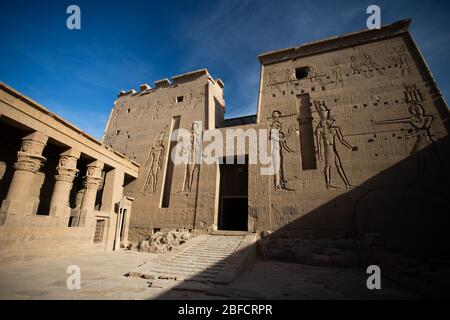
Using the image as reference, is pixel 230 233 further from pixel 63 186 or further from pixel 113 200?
pixel 63 186

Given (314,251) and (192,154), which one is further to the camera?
(192,154)

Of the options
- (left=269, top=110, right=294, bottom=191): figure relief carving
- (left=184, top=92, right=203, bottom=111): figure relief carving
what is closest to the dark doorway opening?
(left=269, top=110, right=294, bottom=191): figure relief carving

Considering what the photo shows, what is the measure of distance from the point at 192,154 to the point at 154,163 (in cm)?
334

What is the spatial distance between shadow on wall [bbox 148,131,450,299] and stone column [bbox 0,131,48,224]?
10.4 metres

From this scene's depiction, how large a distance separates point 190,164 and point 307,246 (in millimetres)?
8788

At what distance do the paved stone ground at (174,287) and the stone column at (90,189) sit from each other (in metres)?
4.21

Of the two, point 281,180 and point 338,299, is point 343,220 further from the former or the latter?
point 338,299

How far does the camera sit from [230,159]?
540 inches

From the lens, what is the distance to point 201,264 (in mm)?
7652

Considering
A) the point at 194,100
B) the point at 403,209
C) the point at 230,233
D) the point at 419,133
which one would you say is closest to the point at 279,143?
the point at 230,233

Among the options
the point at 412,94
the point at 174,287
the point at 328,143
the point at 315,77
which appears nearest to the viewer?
the point at 174,287

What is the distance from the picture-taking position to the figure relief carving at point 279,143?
1207 centimetres

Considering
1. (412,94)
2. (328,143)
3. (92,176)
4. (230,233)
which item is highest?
(412,94)

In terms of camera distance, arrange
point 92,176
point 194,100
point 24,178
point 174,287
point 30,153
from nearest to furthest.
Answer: point 174,287
point 24,178
point 30,153
point 92,176
point 194,100
